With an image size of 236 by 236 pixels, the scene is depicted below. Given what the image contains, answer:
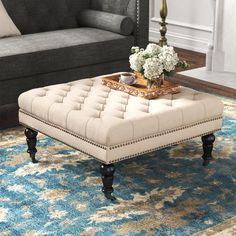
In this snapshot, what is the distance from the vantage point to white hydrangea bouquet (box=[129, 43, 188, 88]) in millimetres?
3375

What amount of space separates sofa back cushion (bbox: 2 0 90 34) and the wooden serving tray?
1.53 m

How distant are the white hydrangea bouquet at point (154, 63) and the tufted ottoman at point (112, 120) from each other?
13cm

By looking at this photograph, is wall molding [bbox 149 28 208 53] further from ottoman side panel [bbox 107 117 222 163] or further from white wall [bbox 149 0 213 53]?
ottoman side panel [bbox 107 117 222 163]

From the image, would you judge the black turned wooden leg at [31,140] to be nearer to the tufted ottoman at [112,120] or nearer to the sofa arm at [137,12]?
the tufted ottoman at [112,120]

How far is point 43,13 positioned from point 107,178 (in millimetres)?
2432

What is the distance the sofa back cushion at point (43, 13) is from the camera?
4.91m

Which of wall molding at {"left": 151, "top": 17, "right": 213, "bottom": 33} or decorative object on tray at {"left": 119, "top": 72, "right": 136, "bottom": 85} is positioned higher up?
decorative object on tray at {"left": 119, "top": 72, "right": 136, "bottom": 85}

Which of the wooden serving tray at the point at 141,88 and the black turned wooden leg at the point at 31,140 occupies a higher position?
the wooden serving tray at the point at 141,88

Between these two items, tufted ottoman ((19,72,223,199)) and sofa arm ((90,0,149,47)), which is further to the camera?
sofa arm ((90,0,149,47))

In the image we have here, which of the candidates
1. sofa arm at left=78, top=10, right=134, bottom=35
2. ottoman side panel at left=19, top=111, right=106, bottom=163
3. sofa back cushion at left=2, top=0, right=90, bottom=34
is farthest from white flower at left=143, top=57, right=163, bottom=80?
sofa back cushion at left=2, top=0, right=90, bottom=34

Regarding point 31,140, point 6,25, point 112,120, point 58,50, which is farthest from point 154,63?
point 6,25

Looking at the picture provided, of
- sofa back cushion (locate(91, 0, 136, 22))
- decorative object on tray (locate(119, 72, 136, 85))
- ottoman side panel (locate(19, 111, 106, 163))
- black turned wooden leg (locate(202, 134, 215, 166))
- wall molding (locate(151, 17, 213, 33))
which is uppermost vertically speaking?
sofa back cushion (locate(91, 0, 136, 22))

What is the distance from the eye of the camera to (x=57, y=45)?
4.50 m

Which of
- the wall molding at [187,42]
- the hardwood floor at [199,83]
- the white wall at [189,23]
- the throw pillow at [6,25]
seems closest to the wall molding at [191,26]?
the white wall at [189,23]
